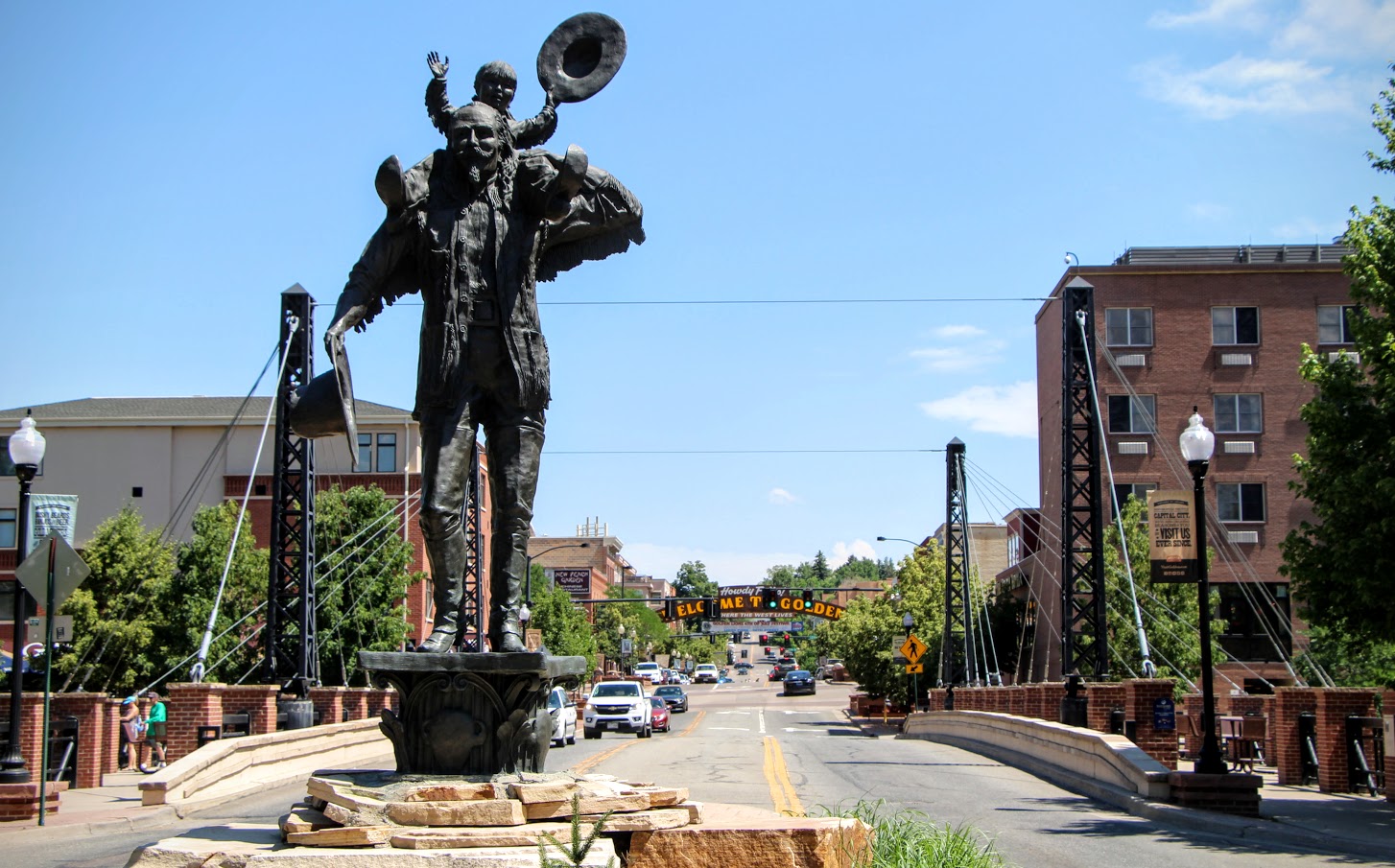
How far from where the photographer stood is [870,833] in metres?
6.80

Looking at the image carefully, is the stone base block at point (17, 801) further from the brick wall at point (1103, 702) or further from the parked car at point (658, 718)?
the parked car at point (658, 718)

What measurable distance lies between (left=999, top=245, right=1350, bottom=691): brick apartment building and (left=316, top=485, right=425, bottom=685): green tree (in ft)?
77.1

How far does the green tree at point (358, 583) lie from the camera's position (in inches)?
1731

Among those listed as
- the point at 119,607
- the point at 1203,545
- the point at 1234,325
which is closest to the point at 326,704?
the point at 1203,545

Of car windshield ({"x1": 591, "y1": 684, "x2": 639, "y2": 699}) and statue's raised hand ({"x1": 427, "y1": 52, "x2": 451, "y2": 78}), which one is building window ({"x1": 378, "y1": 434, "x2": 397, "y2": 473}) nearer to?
car windshield ({"x1": 591, "y1": 684, "x2": 639, "y2": 699})

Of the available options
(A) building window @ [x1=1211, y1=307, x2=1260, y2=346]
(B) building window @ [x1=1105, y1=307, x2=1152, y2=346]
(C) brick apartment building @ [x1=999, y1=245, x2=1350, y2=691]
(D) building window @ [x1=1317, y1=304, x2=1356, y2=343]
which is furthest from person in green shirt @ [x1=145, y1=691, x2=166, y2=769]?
(D) building window @ [x1=1317, y1=304, x2=1356, y2=343]

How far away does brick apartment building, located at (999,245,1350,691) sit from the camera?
51.9 m

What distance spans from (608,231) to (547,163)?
0.58 metres

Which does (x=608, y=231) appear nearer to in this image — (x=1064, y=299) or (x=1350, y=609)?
(x=1350, y=609)

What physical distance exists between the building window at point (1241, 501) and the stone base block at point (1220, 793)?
3921cm

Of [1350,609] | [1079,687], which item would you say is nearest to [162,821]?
[1350,609]

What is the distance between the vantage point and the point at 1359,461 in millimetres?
17391

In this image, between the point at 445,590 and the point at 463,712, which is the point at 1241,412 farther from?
the point at 463,712

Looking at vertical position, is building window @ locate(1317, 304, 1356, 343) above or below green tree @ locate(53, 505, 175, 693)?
above
